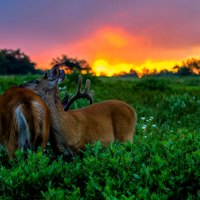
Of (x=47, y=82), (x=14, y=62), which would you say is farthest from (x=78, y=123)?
(x=14, y=62)

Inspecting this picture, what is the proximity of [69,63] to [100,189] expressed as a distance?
28.0 m

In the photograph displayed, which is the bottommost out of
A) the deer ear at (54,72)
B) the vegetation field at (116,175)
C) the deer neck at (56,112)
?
the vegetation field at (116,175)

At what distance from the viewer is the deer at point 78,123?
22.4ft

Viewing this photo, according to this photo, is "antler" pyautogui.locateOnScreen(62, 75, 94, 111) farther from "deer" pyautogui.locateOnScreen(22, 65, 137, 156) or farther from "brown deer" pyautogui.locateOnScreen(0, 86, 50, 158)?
"brown deer" pyautogui.locateOnScreen(0, 86, 50, 158)

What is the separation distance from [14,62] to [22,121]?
4346 cm

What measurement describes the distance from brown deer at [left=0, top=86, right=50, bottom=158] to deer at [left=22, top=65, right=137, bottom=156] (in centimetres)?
89

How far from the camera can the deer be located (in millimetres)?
6832

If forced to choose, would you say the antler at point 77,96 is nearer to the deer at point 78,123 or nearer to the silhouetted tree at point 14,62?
the deer at point 78,123

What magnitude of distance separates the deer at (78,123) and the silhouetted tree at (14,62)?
39.3 m

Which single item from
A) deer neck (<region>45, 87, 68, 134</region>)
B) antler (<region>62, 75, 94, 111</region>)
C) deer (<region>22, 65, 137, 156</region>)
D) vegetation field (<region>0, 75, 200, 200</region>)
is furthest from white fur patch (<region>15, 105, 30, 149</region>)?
antler (<region>62, 75, 94, 111</region>)

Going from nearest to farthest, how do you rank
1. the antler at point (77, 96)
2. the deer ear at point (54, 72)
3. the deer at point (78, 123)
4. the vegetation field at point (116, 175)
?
the vegetation field at point (116, 175) < the deer at point (78, 123) < the deer ear at point (54, 72) < the antler at point (77, 96)

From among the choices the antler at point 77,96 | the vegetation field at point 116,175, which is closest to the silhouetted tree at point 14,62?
the antler at point 77,96

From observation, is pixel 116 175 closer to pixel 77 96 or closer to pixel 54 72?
pixel 54 72

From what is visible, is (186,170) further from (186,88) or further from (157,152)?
(186,88)
